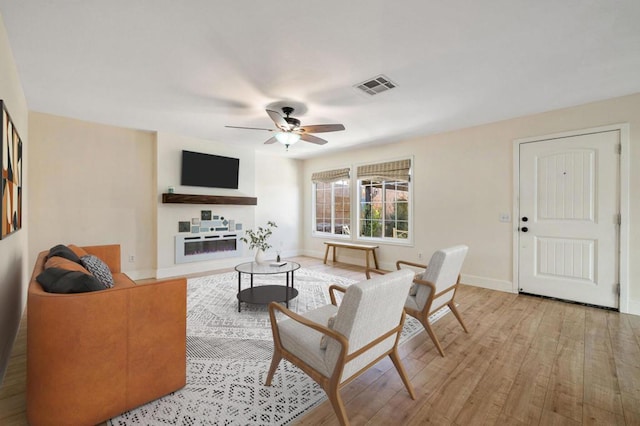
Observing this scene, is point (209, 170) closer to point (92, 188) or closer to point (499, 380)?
point (92, 188)

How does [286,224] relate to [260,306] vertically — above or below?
above

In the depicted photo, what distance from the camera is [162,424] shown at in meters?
1.53

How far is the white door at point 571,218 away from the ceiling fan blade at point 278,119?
332 cm

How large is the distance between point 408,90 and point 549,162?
7.49 feet

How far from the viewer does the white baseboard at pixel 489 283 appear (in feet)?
13.0

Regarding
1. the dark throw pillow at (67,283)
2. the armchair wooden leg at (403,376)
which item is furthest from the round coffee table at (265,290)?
the dark throw pillow at (67,283)

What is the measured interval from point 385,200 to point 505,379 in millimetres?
3947

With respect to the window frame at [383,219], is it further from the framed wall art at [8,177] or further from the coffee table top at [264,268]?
the framed wall art at [8,177]

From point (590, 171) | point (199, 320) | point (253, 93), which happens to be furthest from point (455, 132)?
point (199, 320)

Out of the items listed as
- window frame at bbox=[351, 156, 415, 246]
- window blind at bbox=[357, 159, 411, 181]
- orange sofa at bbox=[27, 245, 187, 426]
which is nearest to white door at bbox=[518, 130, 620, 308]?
window frame at bbox=[351, 156, 415, 246]

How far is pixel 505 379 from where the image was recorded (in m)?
1.97

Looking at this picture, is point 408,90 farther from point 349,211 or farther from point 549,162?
point 349,211

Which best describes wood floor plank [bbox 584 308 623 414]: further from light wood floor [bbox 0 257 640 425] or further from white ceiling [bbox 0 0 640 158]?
white ceiling [bbox 0 0 640 158]

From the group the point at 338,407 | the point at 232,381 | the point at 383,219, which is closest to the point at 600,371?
the point at 338,407
